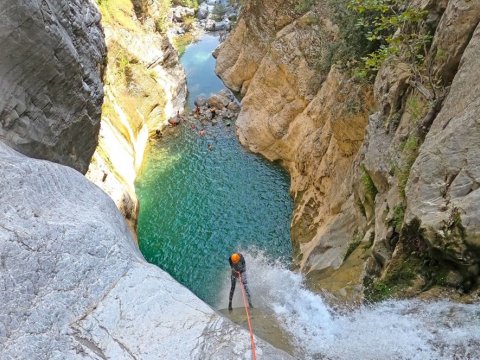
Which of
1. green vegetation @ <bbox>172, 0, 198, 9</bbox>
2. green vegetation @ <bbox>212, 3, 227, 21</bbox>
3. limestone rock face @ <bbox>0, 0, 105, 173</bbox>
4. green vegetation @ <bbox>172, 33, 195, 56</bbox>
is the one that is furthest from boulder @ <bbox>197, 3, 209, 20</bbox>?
limestone rock face @ <bbox>0, 0, 105, 173</bbox>

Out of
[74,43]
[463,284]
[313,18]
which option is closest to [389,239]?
[463,284]

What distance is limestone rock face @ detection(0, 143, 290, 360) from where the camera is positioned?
624 cm

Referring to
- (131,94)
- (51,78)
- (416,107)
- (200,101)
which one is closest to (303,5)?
(200,101)

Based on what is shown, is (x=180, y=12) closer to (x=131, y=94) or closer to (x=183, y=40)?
(x=183, y=40)

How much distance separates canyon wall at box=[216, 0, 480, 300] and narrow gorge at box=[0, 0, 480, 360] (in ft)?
0.17

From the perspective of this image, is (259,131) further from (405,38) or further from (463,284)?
(463,284)

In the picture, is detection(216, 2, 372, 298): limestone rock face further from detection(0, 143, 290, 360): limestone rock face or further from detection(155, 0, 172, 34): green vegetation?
detection(155, 0, 172, 34): green vegetation

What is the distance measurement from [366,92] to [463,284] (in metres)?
9.32

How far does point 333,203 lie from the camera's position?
52.0ft

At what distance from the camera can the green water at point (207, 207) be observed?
1661 centimetres

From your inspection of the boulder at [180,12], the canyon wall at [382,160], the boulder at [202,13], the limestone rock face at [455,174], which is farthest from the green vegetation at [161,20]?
the limestone rock face at [455,174]

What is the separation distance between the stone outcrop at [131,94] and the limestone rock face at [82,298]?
923cm

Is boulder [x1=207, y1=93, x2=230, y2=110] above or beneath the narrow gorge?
beneath

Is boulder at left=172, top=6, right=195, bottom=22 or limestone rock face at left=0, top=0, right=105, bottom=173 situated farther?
boulder at left=172, top=6, right=195, bottom=22
